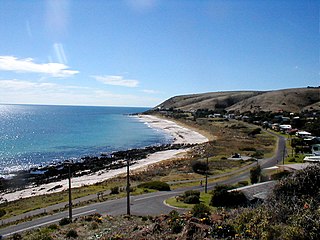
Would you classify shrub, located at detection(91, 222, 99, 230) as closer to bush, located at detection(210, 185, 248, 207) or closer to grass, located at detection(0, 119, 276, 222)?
bush, located at detection(210, 185, 248, 207)

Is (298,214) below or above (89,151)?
above

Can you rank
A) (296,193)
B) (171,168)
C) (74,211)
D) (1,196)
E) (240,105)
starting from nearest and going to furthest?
(296,193) → (74,211) → (1,196) → (171,168) → (240,105)

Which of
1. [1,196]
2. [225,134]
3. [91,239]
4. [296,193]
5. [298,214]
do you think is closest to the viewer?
[298,214]

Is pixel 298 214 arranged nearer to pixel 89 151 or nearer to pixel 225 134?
pixel 89 151

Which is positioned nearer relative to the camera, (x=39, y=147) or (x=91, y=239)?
(x=91, y=239)

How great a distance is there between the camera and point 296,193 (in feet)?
55.2

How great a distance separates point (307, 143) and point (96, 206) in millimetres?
47971

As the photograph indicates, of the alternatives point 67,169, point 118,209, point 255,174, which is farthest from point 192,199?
point 67,169

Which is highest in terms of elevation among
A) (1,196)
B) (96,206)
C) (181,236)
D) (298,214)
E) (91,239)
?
(298,214)

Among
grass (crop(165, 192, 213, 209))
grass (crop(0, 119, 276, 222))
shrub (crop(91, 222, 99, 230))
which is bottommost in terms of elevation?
grass (crop(0, 119, 276, 222))

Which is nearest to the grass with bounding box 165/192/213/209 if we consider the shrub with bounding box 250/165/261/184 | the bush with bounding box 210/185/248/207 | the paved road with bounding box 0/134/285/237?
the paved road with bounding box 0/134/285/237

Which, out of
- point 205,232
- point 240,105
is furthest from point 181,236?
point 240,105

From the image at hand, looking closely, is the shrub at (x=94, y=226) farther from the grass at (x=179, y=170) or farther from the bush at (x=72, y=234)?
the grass at (x=179, y=170)

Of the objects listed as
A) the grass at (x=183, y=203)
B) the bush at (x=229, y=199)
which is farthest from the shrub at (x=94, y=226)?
the bush at (x=229, y=199)
